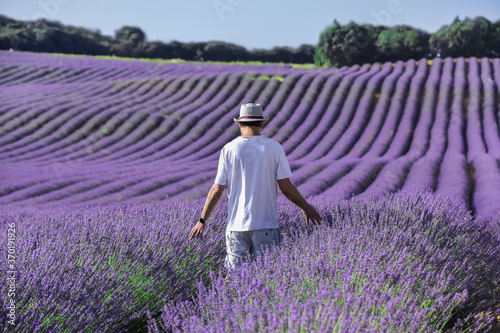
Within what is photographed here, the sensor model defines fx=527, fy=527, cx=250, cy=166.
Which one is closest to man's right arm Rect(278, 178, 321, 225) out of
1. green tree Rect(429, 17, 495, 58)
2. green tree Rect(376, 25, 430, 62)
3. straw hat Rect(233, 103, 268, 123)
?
straw hat Rect(233, 103, 268, 123)

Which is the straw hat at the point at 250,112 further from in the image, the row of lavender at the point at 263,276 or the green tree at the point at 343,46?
the green tree at the point at 343,46

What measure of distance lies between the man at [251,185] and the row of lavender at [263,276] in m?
0.23

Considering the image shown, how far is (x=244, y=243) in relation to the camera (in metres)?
3.66

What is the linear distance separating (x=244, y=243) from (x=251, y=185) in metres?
0.42

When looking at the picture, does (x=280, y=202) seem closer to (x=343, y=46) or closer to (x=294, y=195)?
(x=294, y=195)

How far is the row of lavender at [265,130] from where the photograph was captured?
384 inches

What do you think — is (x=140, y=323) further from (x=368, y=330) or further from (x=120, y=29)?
(x=120, y=29)

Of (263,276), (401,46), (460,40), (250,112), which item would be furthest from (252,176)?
(460,40)

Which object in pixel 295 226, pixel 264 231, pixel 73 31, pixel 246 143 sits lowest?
pixel 295 226

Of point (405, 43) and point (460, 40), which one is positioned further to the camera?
point (405, 43)

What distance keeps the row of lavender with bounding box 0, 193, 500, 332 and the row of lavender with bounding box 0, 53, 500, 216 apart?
2257mm

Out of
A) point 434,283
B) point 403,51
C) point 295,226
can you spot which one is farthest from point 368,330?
point 403,51

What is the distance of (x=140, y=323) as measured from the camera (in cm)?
368

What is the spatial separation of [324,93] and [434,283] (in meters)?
15.5
